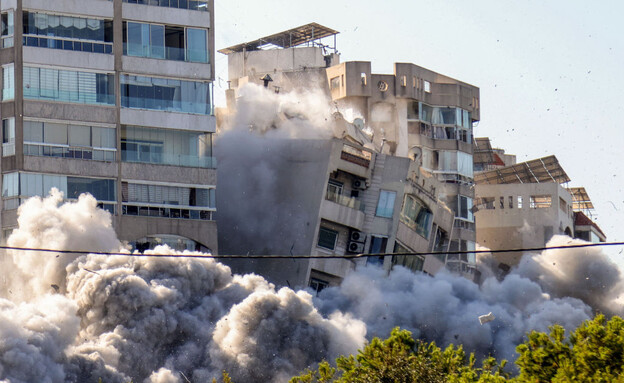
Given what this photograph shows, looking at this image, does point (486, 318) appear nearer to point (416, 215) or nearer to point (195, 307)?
point (416, 215)

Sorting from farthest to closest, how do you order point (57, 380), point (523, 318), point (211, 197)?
point (523, 318) → point (211, 197) → point (57, 380)

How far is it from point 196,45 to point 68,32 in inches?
265

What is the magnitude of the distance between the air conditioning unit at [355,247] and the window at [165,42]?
12772 millimetres

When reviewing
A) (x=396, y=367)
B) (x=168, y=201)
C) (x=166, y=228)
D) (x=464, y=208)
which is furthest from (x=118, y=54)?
(x=396, y=367)

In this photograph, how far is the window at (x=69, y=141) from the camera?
72.9 meters

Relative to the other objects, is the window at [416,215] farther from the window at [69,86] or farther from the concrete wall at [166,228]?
the window at [69,86]

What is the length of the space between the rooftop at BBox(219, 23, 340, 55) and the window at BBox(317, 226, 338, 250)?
938 inches

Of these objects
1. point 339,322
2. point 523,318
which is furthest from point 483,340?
point 339,322

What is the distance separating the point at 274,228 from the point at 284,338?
39.6 ft

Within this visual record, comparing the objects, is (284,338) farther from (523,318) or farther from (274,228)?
(523,318)

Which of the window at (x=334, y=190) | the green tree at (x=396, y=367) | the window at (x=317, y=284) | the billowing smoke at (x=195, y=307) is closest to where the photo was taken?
the green tree at (x=396, y=367)

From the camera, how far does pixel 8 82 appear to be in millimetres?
73875

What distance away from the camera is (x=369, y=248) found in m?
83.0

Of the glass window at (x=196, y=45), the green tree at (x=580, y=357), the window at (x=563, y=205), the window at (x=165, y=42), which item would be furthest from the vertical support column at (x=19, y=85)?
the window at (x=563, y=205)
